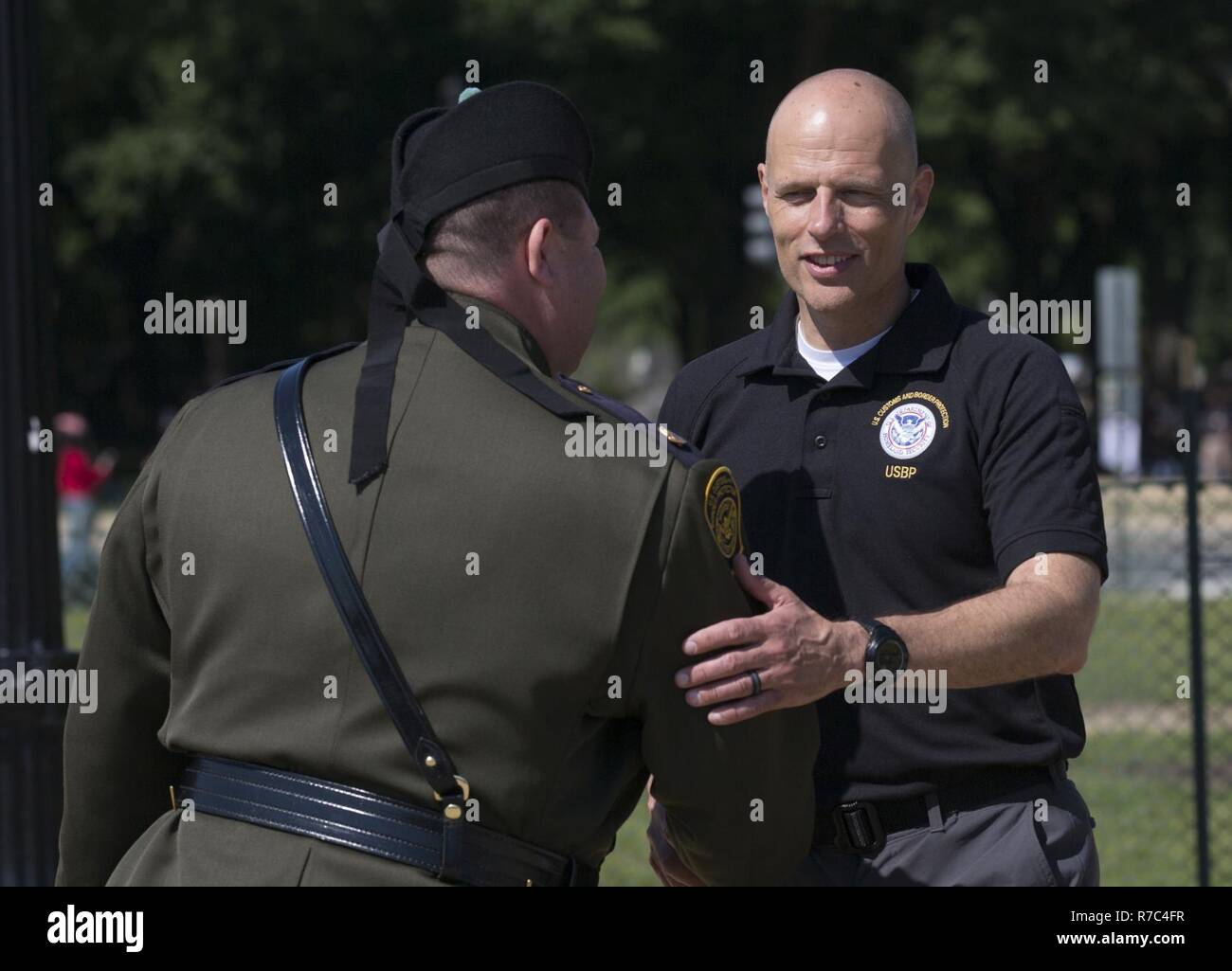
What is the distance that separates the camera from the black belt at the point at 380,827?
2516 mm

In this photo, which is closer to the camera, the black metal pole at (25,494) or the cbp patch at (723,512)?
the cbp patch at (723,512)

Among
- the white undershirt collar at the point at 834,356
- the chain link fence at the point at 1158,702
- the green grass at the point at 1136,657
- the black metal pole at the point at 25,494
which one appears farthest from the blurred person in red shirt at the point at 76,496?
the white undershirt collar at the point at 834,356

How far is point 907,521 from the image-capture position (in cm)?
A: 325

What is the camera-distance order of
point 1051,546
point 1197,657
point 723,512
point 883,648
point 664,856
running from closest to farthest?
point 723,512 → point 883,648 → point 1051,546 → point 664,856 → point 1197,657

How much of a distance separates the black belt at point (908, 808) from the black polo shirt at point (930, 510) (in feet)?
0.08

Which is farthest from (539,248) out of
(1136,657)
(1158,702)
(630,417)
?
(1136,657)

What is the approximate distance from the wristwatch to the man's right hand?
460mm

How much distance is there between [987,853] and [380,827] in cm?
122

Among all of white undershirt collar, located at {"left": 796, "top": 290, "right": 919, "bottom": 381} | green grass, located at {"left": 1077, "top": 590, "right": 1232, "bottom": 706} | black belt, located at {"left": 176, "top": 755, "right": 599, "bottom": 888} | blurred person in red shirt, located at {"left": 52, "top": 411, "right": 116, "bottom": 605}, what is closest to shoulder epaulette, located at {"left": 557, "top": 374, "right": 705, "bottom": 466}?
black belt, located at {"left": 176, "top": 755, "right": 599, "bottom": 888}

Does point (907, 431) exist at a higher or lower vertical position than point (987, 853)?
higher

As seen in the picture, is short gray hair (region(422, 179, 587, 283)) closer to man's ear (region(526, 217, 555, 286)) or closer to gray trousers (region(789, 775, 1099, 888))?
man's ear (region(526, 217, 555, 286))

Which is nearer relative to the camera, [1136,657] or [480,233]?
[480,233]

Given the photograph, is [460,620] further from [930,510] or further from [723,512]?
[930,510]

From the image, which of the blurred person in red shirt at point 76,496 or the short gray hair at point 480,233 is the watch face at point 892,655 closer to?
the short gray hair at point 480,233
